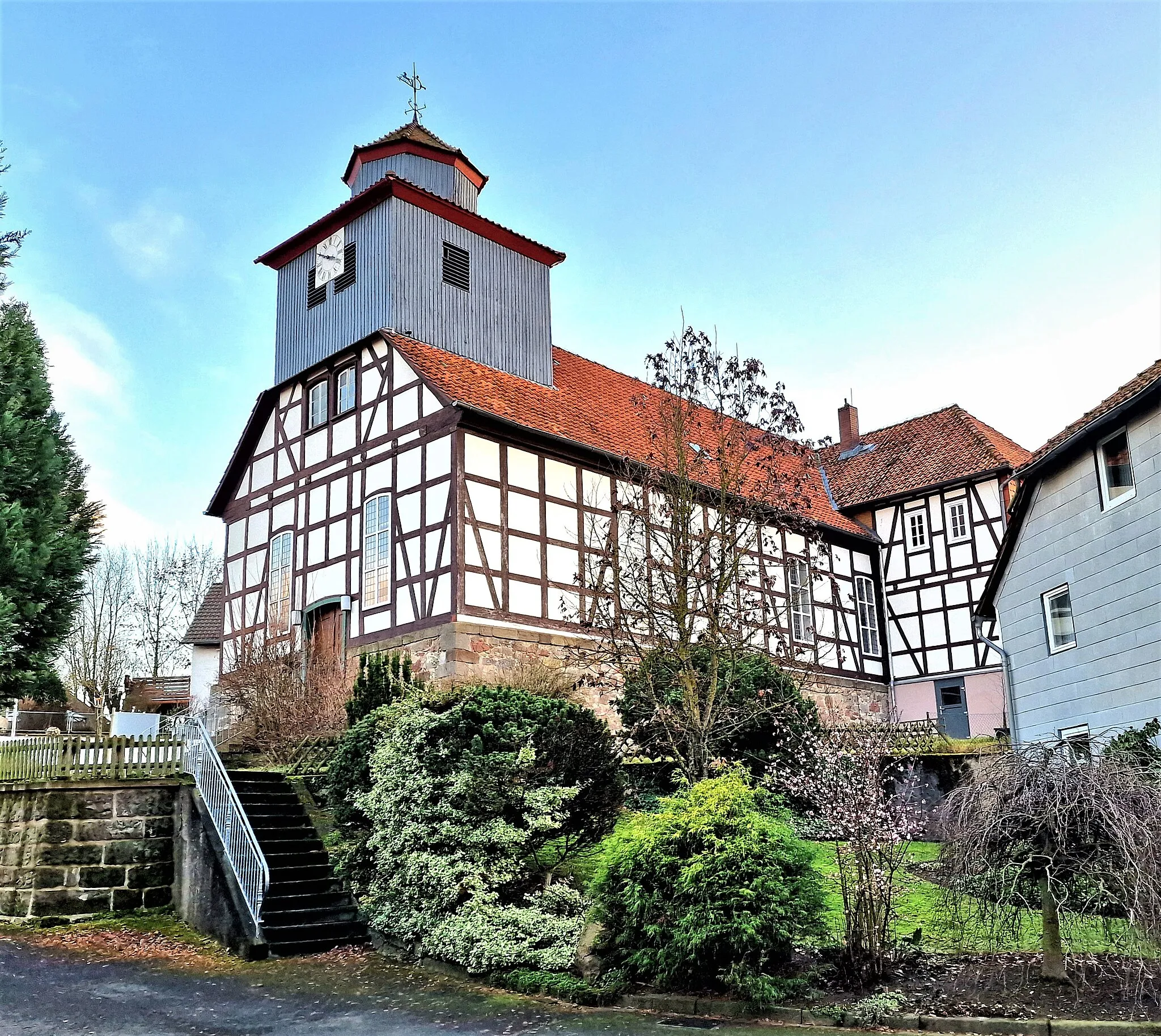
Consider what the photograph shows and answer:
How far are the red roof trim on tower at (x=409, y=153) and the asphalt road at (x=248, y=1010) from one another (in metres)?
18.4

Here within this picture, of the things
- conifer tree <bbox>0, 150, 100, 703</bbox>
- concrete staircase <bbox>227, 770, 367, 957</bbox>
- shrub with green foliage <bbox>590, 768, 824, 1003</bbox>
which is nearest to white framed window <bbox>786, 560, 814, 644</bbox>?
concrete staircase <bbox>227, 770, 367, 957</bbox>

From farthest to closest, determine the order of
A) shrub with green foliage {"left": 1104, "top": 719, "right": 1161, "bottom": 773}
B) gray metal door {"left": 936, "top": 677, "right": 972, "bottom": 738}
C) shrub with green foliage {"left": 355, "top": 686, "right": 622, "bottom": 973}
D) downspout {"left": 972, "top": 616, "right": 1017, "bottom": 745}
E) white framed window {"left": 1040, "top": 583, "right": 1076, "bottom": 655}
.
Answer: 1. gray metal door {"left": 936, "top": 677, "right": 972, "bottom": 738}
2. downspout {"left": 972, "top": 616, "right": 1017, "bottom": 745}
3. white framed window {"left": 1040, "top": 583, "right": 1076, "bottom": 655}
4. shrub with green foliage {"left": 355, "top": 686, "right": 622, "bottom": 973}
5. shrub with green foliage {"left": 1104, "top": 719, "right": 1161, "bottom": 773}

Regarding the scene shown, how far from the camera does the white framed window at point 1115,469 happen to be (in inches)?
570

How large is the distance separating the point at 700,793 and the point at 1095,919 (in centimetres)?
364

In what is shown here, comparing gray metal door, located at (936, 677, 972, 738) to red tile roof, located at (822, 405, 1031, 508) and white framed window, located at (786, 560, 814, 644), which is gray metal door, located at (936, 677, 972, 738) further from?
red tile roof, located at (822, 405, 1031, 508)

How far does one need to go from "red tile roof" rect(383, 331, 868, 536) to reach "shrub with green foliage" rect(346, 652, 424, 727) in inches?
198

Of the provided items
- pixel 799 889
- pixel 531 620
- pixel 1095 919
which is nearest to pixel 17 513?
pixel 531 620

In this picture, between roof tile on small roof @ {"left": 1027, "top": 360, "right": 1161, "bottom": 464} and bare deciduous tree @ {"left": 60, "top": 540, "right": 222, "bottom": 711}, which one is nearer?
roof tile on small roof @ {"left": 1027, "top": 360, "right": 1161, "bottom": 464}

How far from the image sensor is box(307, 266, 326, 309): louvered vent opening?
2386cm

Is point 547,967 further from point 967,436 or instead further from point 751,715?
point 967,436

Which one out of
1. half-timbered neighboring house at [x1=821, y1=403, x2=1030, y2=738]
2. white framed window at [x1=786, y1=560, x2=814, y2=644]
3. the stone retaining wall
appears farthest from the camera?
half-timbered neighboring house at [x1=821, y1=403, x2=1030, y2=738]

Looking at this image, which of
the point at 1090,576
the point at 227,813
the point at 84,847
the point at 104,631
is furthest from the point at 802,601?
the point at 104,631

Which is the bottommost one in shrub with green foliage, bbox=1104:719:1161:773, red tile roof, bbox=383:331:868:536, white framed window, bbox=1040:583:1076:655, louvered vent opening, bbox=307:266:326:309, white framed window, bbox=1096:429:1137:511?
shrub with green foliage, bbox=1104:719:1161:773

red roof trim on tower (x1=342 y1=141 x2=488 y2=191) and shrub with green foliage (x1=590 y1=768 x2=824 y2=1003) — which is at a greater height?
red roof trim on tower (x1=342 y1=141 x2=488 y2=191)
